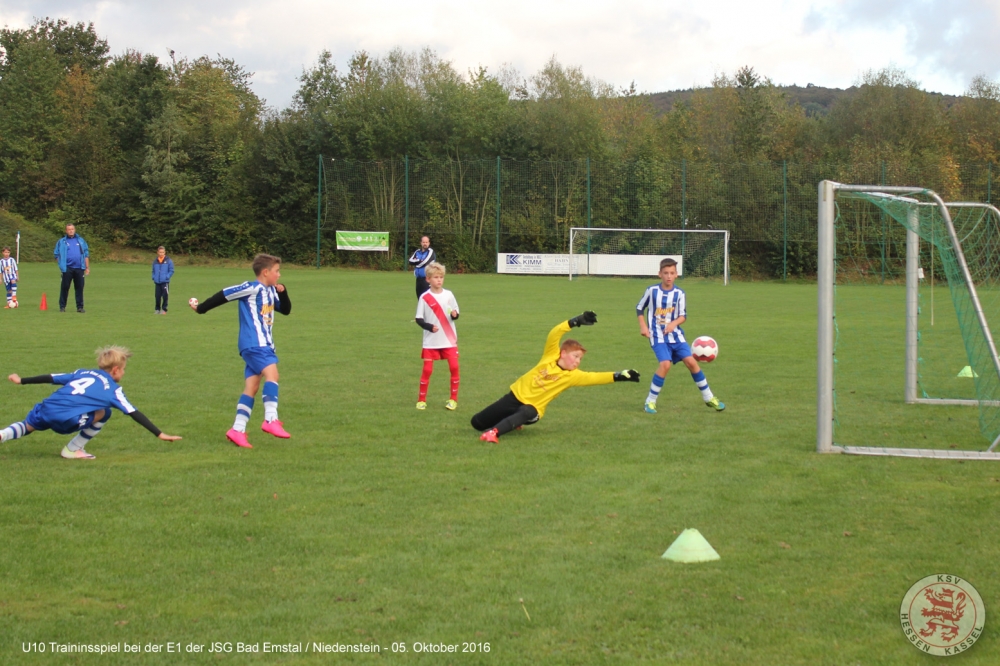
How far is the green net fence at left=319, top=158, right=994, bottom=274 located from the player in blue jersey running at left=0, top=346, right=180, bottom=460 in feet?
112

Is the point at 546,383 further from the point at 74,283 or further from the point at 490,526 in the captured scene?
the point at 74,283

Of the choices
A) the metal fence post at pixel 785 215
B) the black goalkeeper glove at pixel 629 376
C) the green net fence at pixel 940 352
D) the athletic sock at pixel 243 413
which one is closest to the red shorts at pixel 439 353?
the athletic sock at pixel 243 413

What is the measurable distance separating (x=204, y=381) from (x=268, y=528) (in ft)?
20.3

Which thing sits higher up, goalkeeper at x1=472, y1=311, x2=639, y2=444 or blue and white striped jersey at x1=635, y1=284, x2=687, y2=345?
blue and white striped jersey at x1=635, y1=284, x2=687, y2=345

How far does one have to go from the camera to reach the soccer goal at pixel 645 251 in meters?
38.4

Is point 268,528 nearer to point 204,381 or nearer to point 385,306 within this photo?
point 204,381

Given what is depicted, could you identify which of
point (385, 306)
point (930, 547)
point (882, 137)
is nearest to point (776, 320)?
point (385, 306)

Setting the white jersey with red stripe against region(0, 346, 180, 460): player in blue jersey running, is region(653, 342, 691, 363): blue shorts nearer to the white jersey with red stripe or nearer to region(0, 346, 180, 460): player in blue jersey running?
the white jersey with red stripe

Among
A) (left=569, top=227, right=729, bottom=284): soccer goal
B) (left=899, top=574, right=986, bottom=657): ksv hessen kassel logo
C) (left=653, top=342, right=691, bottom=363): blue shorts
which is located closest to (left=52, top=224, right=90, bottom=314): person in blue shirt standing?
(left=653, top=342, right=691, bottom=363): blue shorts

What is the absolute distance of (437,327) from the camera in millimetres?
9906

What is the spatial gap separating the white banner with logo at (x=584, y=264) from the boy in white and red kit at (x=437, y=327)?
1114 inches

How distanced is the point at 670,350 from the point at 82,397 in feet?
18.9

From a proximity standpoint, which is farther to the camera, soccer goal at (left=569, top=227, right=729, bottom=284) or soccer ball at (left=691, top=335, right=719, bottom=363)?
soccer goal at (left=569, top=227, right=729, bottom=284)

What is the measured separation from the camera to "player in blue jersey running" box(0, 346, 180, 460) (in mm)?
7141
